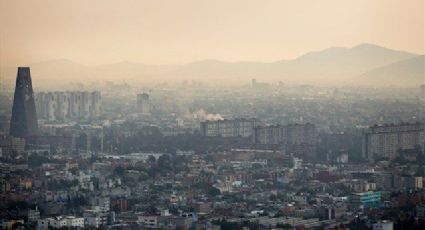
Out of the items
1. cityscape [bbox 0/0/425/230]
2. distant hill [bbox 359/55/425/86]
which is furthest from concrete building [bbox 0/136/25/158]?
distant hill [bbox 359/55/425/86]

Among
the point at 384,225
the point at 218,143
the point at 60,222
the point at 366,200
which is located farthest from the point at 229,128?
the point at 384,225

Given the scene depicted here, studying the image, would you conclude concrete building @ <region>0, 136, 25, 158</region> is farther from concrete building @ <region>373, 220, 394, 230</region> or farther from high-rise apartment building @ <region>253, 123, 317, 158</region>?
concrete building @ <region>373, 220, 394, 230</region>

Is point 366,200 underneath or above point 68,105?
underneath

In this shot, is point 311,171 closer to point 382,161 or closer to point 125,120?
point 382,161

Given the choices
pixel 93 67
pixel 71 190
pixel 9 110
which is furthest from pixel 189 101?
pixel 71 190

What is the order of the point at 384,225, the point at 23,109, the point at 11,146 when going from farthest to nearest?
the point at 23,109
the point at 11,146
the point at 384,225

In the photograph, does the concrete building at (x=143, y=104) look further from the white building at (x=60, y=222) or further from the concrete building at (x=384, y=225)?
the concrete building at (x=384, y=225)

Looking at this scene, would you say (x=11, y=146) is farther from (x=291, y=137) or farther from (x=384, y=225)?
(x=384, y=225)

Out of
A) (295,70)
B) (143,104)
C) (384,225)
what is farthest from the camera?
(143,104)
